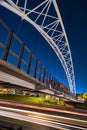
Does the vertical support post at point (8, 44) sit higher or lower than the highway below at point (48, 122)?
higher

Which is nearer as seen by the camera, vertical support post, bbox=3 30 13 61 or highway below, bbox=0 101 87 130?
vertical support post, bbox=3 30 13 61

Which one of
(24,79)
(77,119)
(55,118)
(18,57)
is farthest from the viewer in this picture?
(55,118)

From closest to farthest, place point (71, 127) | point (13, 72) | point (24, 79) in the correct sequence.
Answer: point (13, 72), point (24, 79), point (71, 127)

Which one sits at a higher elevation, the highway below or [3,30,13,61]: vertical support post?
[3,30,13,61]: vertical support post

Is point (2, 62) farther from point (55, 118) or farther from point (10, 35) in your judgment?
point (55, 118)

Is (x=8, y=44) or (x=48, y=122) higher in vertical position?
(x=8, y=44)

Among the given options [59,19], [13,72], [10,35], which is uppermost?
[59,19]

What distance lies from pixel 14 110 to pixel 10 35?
1013cm

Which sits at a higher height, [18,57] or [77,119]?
[18,57]

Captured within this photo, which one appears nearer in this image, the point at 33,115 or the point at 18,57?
the point at 18,57

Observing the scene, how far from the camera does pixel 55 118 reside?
13.1 metres

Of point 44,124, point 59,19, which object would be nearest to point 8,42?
point 44,124

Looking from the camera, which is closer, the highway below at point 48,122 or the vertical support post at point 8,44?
the vertical support post at point 8,44

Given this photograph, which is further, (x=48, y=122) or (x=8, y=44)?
(x=48, y=122)
